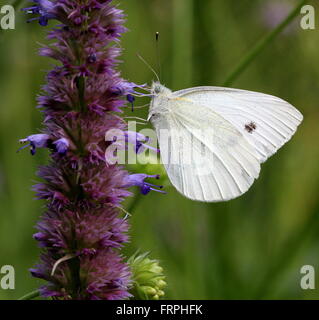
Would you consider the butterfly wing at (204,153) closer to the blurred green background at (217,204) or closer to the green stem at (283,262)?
the blurred green background at (217,204)

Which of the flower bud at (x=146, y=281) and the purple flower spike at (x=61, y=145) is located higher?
the purple flower spike at (x=61, y=145)

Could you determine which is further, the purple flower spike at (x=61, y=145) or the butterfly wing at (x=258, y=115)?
the butterfly wing at (x=258, y=115)

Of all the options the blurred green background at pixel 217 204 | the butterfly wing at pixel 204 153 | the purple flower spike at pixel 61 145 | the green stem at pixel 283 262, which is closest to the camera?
the purple flower spike at pixel 61 145

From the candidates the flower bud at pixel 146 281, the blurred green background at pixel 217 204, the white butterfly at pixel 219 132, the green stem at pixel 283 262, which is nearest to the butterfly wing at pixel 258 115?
the white butterfly at pixel 219 132

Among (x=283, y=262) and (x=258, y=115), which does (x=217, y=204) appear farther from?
(x=258, y=115)

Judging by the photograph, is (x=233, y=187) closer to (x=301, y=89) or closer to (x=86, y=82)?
(x=86, y=82)

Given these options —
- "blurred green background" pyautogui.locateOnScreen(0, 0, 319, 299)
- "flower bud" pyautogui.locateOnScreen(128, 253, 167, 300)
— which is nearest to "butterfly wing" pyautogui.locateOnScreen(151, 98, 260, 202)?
"blurred green background" pyautogui.locateOnScreen(0, 0, 319, 299)

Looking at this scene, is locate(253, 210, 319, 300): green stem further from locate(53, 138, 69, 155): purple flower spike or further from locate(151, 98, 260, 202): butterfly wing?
locate(53, 138, 69, 155): purple flower spike
